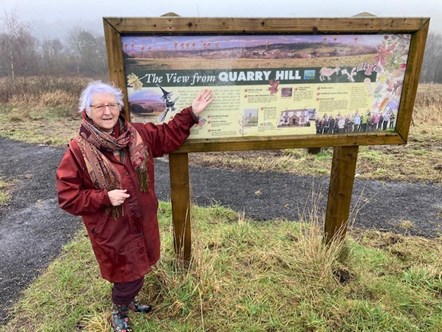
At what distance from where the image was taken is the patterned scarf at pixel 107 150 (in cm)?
193

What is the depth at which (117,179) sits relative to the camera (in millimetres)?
2000

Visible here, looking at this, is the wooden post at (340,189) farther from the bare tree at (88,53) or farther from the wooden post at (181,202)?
the bare tree at (88,53)

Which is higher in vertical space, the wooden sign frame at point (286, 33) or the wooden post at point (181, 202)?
the wooden sign frame at point (286, 33)

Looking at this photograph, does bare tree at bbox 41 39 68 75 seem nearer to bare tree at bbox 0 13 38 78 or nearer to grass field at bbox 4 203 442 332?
bare tree at bbox 0 13 38 78

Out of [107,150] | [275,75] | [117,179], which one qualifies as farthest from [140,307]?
[275,75]

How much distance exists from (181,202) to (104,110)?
3.00 ft

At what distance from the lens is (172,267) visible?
8.97 feet

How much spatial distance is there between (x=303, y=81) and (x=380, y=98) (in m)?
0.60

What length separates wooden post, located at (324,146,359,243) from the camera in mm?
2678

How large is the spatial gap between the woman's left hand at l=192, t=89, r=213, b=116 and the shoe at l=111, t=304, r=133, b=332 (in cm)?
141

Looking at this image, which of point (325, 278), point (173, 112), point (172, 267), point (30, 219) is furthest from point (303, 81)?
point (30, 219)

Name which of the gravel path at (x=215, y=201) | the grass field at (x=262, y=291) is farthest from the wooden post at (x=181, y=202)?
the gravel path at (x=215, y=201)

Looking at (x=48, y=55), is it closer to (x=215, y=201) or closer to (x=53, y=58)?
(x=53, y=58)

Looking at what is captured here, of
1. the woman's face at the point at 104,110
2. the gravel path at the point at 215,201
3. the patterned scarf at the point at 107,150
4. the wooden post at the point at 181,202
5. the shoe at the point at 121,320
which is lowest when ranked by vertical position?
the gravel path at the point at 215,201
